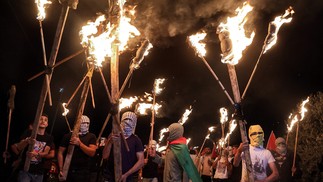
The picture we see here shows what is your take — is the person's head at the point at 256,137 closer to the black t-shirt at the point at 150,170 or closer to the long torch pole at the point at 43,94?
the long torch pole at the point at 43,94

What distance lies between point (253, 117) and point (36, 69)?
2695 cm

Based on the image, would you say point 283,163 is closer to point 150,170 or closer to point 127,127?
point 150,170

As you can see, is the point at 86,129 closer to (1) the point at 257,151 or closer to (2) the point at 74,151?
(2) the point at 74,151

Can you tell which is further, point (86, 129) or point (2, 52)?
point (2, 52)

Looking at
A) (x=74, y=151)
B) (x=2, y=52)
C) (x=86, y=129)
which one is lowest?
(x=74, y=151)

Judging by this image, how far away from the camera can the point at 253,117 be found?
37719 mm

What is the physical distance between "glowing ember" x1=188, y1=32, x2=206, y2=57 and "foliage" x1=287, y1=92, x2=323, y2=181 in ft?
32.7

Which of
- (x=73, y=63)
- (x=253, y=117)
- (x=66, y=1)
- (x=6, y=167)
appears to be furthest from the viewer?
(x=253, y=117)

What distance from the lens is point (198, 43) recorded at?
7293 millimetres

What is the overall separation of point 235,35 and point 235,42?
133 millimetres

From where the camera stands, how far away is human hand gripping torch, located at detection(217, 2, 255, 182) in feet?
18.6

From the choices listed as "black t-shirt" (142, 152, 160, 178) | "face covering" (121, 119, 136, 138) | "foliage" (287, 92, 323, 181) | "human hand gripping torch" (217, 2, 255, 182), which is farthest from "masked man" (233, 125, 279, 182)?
"foliage" (287, 92, 323, 181)

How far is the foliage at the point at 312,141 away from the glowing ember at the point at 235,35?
34.4 feet

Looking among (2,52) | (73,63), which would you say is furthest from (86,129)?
(73,63)
